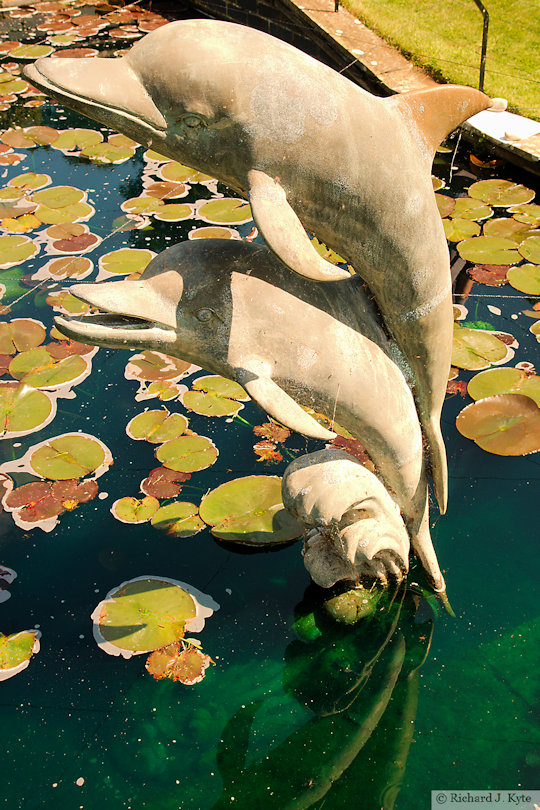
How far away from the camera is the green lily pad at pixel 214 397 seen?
3.94 m

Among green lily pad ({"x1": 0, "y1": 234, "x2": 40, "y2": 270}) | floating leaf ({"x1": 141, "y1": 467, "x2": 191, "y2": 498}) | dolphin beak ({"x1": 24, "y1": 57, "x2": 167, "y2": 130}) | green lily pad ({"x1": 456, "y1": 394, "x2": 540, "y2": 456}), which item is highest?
dolphin beak ({"x1": 24, "y1": 57, "x2": 167, "y2": 130})

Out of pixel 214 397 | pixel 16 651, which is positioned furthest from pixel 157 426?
pixel 16 651

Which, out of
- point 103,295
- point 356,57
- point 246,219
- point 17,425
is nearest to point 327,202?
point 103,295

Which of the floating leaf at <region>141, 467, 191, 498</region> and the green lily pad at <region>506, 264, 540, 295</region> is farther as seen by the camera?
the green lily pad at <region>506, 264, 540, 295</region>

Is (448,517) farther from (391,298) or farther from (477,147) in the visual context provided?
(477,147)

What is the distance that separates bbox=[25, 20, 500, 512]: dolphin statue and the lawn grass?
490cm

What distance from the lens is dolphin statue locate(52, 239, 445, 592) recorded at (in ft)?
7.39

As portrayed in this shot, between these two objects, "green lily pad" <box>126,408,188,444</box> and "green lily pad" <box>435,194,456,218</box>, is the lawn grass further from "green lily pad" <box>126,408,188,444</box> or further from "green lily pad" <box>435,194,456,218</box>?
"green lily pad" <box>126,408,188,444</box>

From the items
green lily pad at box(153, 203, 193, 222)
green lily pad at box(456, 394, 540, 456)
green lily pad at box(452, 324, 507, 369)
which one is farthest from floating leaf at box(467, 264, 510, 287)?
green lily pad at box(153, 203, 193, 222)

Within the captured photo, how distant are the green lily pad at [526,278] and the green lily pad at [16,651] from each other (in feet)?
11.2

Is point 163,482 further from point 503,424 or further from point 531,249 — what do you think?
point 531,249

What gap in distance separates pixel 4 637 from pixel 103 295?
1.55 metres

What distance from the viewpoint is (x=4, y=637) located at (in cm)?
297

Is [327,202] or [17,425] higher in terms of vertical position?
[327,202]
